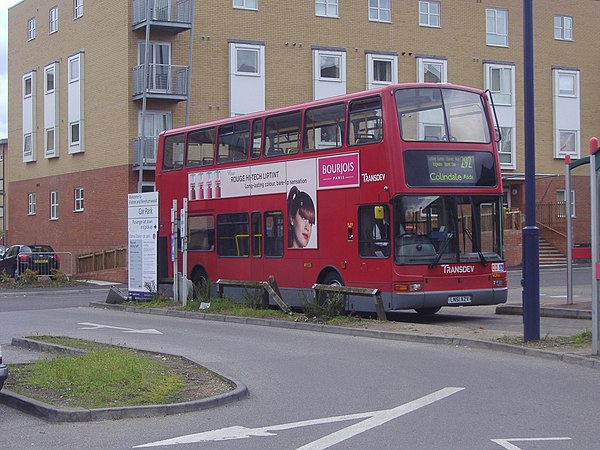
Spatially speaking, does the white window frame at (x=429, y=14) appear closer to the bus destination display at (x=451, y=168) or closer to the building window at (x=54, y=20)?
the building window at (x=54, y=20)

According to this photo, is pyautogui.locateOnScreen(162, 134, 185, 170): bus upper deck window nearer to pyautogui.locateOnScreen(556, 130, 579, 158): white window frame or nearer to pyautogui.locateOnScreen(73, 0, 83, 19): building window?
pyautogui.locateOnScreen(73, 0, 83, 19): building window

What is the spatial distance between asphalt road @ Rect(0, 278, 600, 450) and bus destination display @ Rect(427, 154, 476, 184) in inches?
152

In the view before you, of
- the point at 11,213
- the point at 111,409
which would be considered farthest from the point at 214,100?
the point at 111,409

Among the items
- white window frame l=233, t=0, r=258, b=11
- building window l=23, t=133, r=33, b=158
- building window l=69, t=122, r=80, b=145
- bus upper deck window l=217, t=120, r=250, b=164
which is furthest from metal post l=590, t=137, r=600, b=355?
building window l=23, t=133, r=33, b=158

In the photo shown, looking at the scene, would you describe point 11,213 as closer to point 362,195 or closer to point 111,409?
point 362,195

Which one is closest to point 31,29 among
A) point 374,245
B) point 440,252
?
point 374,245

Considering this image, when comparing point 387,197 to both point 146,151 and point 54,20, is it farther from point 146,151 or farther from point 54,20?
point 54,20

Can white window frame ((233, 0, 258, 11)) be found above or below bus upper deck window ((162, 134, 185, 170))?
above

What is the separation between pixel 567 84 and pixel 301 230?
34.4m

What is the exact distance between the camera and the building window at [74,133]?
45875mm

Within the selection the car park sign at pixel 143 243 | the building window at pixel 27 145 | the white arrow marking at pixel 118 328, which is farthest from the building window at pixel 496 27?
the white arrow marking at pixel 118 328

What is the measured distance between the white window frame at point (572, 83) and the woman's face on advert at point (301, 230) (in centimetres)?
3356

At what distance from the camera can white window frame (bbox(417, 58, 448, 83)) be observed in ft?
154

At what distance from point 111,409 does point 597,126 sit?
4696cm
